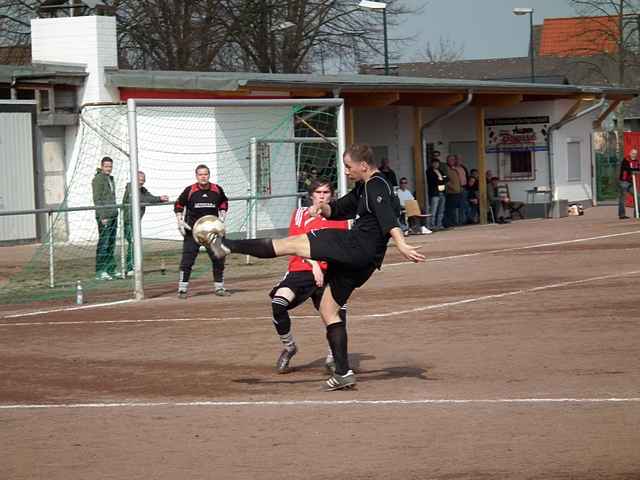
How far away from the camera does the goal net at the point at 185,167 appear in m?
20.3

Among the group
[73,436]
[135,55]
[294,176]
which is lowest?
[73,436]

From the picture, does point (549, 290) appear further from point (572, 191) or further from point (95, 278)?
point (572, 191)

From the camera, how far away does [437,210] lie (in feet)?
102

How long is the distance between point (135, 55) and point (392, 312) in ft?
98.5

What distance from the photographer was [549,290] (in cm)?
1641

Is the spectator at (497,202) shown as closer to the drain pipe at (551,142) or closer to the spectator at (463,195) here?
the spectator at (463,195)

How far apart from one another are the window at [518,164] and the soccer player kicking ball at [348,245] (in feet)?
92.5

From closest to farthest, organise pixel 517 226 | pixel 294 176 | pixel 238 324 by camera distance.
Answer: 1. pixel 238 324
2. pixel 294 176
3. pixel 517 226

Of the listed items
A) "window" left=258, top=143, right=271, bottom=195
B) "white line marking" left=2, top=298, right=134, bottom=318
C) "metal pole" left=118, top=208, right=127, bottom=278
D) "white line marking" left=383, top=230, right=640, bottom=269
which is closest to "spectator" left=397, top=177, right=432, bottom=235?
"white line marking" left=383, top=230, right=640, bottom=269

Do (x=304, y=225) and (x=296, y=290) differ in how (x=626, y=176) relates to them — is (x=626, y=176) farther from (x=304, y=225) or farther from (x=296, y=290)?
(x=296, y=290)

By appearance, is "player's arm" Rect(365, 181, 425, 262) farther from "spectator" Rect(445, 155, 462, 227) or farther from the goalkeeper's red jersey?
"spectator" Rect(445, 155, 462, 227)

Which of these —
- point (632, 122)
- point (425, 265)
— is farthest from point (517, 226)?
point (632, 122)

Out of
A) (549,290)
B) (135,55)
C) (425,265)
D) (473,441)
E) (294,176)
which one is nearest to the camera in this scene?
(473,441)

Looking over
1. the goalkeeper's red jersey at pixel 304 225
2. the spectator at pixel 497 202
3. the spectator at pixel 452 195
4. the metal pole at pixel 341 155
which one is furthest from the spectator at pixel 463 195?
the goalkeeper's red jersey at pixel 304 225
